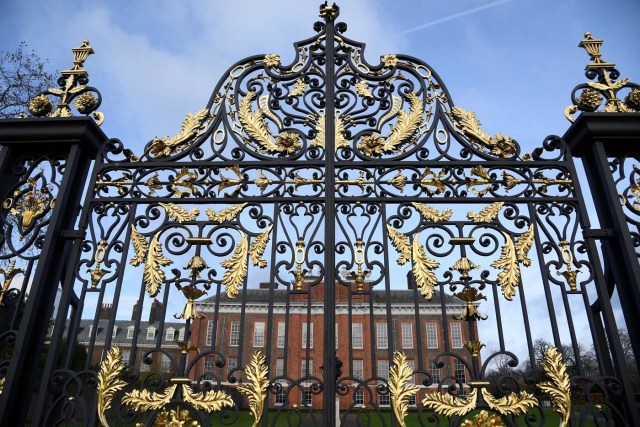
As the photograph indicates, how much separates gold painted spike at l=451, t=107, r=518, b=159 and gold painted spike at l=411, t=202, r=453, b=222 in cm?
80

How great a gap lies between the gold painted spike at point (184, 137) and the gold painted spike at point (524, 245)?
3067 millimetres

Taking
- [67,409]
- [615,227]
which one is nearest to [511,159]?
[615,227]

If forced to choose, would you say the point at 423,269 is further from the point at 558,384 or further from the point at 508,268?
the point at 558,384

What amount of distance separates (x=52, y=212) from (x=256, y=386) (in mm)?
2297

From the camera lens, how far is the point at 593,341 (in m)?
3.74

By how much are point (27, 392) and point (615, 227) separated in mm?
4848

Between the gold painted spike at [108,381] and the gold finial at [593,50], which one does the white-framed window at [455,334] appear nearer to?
the gold finial at [593,50]

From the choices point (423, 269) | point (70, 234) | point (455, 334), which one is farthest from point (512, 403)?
point (455, 334)

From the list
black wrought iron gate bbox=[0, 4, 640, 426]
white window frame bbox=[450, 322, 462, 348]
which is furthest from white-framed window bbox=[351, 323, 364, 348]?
black wrought iron gate bbox=[0, 4, 640, 426]

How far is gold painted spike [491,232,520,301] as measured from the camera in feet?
12.6

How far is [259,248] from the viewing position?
13.2 ft

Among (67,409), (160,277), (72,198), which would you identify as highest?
(72,198)

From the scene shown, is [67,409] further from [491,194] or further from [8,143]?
[491,194]

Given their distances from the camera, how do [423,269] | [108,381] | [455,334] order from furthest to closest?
[455,334]
[423,269]
[108,381]
